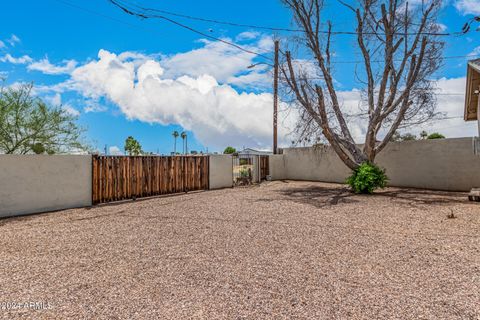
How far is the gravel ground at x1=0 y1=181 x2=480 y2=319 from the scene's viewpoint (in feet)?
8.71

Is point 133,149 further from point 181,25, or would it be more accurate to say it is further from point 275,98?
point 275,98

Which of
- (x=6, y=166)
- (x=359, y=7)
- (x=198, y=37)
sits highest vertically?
(x=359, y=7)

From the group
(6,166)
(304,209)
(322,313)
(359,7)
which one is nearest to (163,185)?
(6,166)

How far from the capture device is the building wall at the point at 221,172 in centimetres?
1257

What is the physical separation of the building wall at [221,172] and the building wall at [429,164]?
5216mm

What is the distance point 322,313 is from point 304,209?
5.20m

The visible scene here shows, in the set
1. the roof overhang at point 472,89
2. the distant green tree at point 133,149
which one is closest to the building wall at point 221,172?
the distant green tree at point 133,149

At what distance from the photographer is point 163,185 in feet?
34.4

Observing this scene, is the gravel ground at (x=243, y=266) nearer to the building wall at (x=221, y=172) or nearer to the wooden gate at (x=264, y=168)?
the building wall at (x=221, y=172)

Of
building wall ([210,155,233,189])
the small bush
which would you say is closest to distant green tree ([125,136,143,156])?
building wall ([210,155,233,189])

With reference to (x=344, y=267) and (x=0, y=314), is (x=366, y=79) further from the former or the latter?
(x=0, y=314)

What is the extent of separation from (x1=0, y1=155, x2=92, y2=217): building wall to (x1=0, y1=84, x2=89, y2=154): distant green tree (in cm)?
181

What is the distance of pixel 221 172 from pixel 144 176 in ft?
12.9

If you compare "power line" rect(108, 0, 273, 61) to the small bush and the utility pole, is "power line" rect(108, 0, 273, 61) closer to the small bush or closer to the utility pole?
the utility pole
